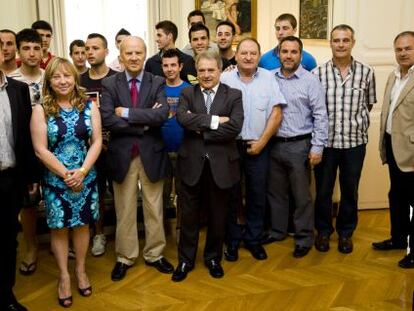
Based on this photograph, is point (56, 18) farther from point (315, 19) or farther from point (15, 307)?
point (15, 307)

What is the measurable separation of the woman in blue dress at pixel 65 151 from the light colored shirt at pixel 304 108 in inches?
54.2

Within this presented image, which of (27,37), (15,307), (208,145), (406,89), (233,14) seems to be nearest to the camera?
(15,307)

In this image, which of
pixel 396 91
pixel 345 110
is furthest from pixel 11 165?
pixel 396 91

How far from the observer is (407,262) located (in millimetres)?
3494

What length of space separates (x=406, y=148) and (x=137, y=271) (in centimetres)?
205

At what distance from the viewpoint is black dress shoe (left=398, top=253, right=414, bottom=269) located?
3479mm

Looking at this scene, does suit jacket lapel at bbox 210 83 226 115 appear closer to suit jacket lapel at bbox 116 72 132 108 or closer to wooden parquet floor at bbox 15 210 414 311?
suit jacket lapel at bbox 116 72 132 108

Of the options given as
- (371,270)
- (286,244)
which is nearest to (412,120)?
(371,270)

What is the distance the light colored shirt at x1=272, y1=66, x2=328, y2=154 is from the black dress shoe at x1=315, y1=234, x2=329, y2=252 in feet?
2.38

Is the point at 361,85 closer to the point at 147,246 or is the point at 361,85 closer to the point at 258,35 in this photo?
the point at 147,246

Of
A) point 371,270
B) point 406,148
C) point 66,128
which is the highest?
point 66,128

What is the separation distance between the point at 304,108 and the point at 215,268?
1.31 meters

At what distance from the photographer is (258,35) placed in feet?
26.4

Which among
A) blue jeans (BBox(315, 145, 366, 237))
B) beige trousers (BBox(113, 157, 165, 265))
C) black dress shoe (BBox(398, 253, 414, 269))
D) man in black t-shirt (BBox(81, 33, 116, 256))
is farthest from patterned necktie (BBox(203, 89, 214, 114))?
black dress shoe (BBox(398, 253, 414, 269))
